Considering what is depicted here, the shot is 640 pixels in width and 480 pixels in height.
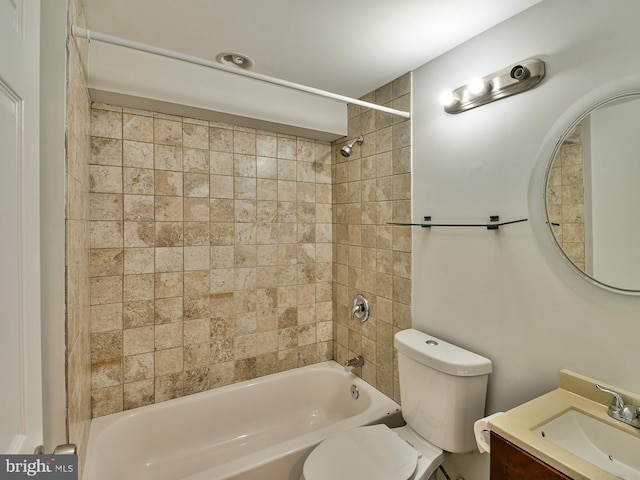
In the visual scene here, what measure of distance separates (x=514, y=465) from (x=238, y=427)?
1702mm

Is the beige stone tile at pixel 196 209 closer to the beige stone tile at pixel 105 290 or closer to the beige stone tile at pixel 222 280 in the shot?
the beige stone tile at pixel 222 280

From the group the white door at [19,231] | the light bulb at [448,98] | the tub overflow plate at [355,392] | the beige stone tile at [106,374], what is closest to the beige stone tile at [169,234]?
the beige stone tile at [106,374]

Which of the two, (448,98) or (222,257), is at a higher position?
(448,98)

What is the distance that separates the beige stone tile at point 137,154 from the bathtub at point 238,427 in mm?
1441

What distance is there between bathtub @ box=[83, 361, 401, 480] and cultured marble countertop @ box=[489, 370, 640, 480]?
0.91 meters

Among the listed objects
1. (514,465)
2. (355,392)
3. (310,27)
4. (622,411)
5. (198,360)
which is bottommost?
A: (355,392)

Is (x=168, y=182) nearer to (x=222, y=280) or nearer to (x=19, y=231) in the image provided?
(x=222, y=280)

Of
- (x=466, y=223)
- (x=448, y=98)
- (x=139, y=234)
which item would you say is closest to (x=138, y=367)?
(x=139, y=234)

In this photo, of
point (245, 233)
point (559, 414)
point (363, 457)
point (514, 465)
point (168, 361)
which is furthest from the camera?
point (245, 233)

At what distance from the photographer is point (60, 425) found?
956mm

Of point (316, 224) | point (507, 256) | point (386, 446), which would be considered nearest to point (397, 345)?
point (386, 446)

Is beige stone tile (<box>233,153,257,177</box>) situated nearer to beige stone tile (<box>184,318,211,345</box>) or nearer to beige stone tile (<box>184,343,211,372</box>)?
beige stone tile (<box>184,318,211,345</box>)

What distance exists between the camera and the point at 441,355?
4.76 ft

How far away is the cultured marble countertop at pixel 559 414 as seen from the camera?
84cm
